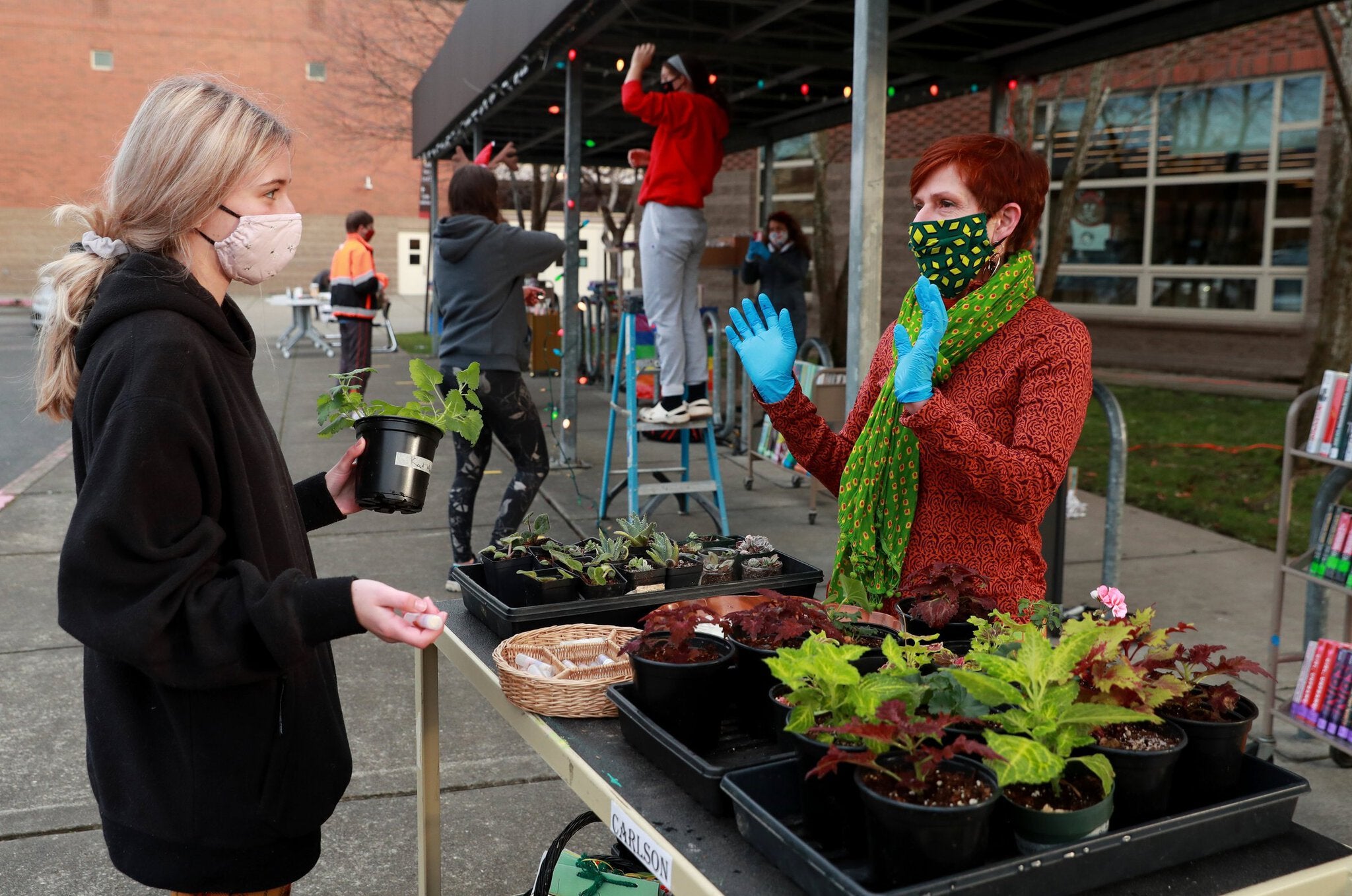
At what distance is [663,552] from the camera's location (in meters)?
2.40

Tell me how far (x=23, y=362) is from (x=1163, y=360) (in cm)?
1734

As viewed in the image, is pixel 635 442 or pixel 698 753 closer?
pixel 698 753

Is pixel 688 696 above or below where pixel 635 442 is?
above

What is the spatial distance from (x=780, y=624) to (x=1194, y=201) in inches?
625

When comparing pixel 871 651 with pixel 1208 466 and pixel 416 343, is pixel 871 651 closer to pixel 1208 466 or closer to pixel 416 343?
pixel 1208 466

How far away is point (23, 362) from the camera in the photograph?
57.9 ft

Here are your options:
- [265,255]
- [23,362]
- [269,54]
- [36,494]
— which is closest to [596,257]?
[269,54]

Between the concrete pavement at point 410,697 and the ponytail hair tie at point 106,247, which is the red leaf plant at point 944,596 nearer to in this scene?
the concrete pavement at point 410,697

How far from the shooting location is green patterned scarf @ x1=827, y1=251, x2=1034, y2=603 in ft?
7.75

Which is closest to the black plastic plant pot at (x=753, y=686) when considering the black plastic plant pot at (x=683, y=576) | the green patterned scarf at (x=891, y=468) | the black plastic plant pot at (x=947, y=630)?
the black plastic plant pot at (x=947, y=630)

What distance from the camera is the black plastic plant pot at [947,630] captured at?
187cm

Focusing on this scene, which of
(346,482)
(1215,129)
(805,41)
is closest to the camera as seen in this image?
(346,482)

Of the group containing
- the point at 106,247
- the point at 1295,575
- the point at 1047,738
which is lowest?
the point at 1295,575

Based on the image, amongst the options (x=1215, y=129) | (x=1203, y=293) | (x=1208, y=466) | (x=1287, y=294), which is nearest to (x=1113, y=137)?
(x=1215, y=129)
